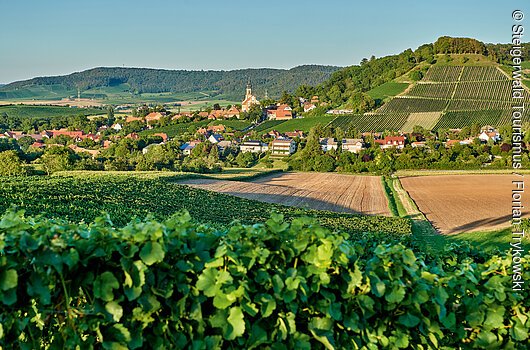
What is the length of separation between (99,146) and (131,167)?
Result: 39.5 metres

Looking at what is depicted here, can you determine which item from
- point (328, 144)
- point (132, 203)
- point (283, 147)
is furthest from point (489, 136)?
point (132, 203)

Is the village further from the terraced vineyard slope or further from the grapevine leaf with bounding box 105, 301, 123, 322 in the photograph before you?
the grapevine leaf with bounding box 105, 301, 123, 322

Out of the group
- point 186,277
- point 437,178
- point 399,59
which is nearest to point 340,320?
point 186,277

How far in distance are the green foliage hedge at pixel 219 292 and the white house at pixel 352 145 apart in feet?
265

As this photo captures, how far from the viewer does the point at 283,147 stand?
88312 millimetres

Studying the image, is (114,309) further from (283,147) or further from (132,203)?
(283,147)

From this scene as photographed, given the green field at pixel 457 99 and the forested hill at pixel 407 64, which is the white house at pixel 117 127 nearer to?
the forested hill at pixel 407 64

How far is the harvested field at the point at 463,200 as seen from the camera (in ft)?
111

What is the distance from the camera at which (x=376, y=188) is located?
5359 cm

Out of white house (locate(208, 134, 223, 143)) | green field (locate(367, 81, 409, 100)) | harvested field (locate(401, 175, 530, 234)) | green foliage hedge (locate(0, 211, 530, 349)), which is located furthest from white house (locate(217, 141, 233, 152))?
green foliage hedge (locate(0, 211, 530, 349))

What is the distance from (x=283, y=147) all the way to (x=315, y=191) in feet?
125

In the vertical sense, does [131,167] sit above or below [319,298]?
below

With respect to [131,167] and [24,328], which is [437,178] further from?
[24,328]

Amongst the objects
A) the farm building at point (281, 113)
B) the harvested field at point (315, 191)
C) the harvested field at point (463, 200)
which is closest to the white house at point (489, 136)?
the harvested field at point (463, 200)
